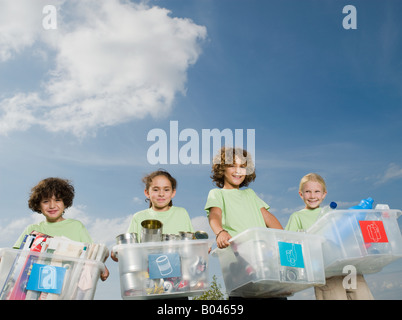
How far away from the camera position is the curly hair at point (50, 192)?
427 cm

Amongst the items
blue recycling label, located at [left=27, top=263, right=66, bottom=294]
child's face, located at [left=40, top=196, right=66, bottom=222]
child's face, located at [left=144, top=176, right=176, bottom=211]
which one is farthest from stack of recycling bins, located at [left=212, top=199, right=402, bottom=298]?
child's face, located at [left=40, top=196, right=66, bottom=222]

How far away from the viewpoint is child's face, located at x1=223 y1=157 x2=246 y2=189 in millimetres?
4262

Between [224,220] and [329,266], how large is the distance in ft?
3.38

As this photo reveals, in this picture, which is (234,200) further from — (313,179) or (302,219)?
(313,179)

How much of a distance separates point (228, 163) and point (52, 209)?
1868 millimetres

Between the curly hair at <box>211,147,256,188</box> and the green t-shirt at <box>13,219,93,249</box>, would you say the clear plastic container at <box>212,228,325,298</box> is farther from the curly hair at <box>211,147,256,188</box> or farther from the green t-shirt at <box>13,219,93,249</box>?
the green t-shirt at <box>13,219,93,249</box>

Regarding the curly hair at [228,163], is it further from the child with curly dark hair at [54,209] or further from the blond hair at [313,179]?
the child with curly dark hair at [54,209]

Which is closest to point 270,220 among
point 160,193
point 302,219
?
point 302,219

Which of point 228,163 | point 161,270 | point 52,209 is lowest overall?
point 161,270

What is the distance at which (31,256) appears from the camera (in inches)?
120

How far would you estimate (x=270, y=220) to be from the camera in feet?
13.7

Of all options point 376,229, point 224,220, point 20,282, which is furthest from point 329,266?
point 20,282

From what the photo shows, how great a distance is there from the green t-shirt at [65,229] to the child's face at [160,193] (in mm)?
752

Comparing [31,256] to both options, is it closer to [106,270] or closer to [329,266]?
[106,270]
